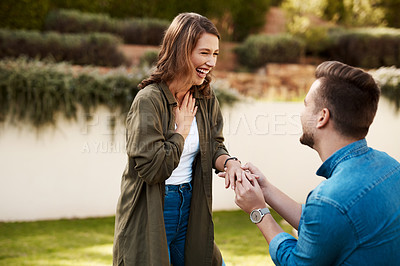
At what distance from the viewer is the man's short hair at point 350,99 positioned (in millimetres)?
1526

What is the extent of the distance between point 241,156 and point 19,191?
3002 mm

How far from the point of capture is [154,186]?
6.42 feet

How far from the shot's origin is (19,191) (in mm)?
5168

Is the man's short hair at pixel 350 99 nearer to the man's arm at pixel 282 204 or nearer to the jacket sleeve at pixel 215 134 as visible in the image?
the man's arm at pixel 282 204

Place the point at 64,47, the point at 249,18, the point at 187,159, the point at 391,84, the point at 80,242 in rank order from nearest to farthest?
1. the point at 187,159
2. the point at 80,242
3. the point at 391,84
4. the point at 64,47
5. the point at 249,18

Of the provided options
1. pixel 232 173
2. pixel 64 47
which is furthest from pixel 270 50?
pixel 232 173

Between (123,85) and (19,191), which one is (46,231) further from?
(123,85)

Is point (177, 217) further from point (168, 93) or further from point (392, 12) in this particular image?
point (392, 12)

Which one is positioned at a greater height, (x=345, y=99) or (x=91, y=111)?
(x=345, y=99)

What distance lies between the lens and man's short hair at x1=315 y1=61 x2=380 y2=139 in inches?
60.1

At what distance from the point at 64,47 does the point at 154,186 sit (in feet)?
24.4

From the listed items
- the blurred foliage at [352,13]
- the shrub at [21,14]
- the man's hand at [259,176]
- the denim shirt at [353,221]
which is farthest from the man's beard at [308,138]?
the blurred foliage at [352,13]

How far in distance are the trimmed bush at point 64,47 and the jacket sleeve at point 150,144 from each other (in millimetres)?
6970

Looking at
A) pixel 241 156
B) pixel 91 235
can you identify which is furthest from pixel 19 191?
pixel 241 156
